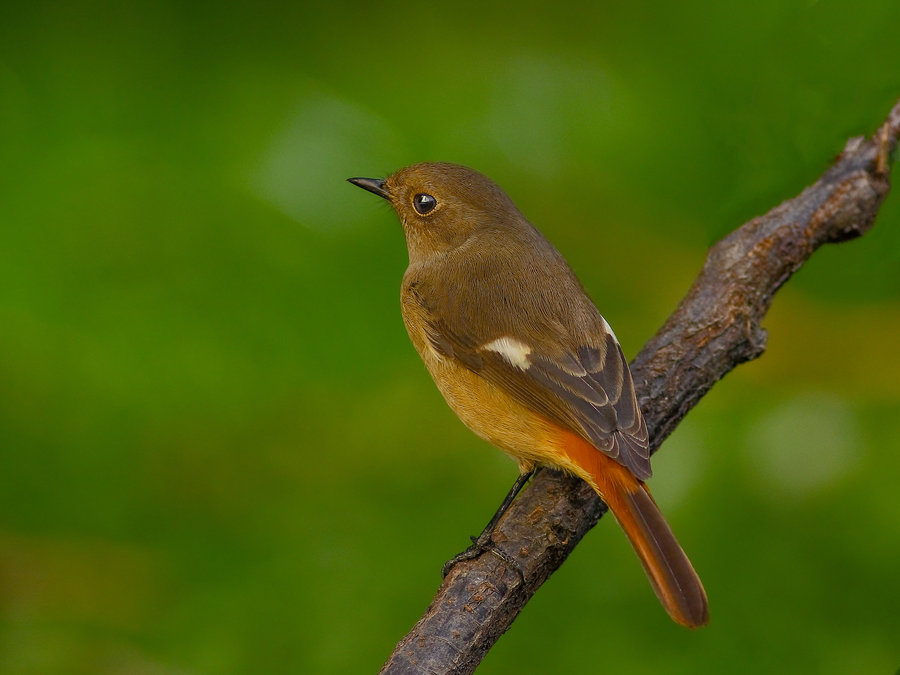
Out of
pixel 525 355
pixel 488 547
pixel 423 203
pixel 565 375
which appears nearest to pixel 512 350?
pixel 525 355

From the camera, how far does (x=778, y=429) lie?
2.78 meters

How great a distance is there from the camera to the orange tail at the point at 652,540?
6.50ft

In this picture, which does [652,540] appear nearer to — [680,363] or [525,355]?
[525,355]

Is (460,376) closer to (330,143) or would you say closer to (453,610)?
(453,610)

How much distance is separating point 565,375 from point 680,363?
0.47 m

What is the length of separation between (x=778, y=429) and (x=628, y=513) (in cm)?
88

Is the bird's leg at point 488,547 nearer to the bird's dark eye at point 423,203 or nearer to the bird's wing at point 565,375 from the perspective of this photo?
the bird's wing at point 565,375

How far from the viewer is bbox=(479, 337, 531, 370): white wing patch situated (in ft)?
7.87

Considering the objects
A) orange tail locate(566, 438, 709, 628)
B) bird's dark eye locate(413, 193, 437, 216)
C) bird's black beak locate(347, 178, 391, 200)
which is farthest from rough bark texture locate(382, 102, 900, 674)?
bird's black beak locate(347, 178, 391, 200)

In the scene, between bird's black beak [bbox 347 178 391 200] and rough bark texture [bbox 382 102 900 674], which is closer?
rough bark texture [bbox 382 102 900 674]

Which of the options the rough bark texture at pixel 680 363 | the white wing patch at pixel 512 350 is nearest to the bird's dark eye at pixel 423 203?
the white wing patch at pixel 512 350

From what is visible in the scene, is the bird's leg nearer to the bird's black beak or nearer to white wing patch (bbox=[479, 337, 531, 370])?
white wing patch (bbox=[479, 337, 531, 370])

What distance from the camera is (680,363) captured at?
2666 mm

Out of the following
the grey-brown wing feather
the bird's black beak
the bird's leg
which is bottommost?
the bird's leg
